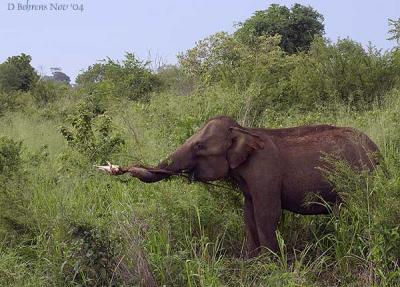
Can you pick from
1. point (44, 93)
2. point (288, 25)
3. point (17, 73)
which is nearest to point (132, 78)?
point (44, 93)

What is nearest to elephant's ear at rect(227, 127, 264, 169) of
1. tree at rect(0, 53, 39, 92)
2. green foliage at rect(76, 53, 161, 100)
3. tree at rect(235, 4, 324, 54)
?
green foliage at rect(76, 53, 161, 100)

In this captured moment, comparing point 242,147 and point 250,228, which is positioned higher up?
point 242,147

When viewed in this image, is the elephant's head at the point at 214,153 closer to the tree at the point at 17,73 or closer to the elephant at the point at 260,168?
the elephant at the point at 260,168

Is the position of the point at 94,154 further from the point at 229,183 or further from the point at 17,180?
the point at 229,183

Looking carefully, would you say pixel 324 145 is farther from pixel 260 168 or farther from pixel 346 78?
pixel 346 78

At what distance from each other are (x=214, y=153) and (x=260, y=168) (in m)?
0.35

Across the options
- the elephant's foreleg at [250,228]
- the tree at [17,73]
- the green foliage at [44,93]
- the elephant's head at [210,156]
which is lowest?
the elephant's foreleg at [250,228]

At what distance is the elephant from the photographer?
4.73m

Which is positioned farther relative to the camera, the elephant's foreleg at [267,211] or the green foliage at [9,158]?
the green foliage at [9,158]

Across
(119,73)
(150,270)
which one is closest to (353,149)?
(150,270)

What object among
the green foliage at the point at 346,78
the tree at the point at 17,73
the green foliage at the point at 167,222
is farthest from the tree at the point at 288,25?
the green foliage at the point at 167,222

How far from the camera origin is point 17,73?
22.4 metres

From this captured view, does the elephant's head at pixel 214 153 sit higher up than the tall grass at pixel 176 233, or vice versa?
the elephant's head at pixel 214 153

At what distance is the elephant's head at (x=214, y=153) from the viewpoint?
478 cm
